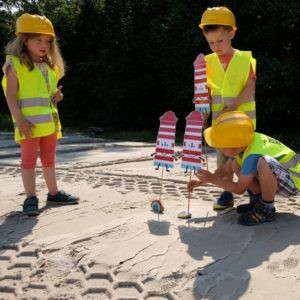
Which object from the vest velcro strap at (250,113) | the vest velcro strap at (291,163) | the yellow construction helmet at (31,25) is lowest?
the vest velcro strap at (291,163)

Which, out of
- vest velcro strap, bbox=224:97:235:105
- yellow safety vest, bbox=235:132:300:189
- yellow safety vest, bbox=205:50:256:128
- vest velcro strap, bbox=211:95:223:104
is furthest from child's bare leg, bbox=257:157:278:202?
vest velcro strap, bbox=211:95:223:104

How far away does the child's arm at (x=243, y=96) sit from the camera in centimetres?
353

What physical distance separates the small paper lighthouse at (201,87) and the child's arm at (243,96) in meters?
0.19

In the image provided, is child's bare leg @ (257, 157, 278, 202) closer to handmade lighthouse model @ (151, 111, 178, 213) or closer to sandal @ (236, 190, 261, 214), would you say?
sandal @ (236, 190, 261, 214)

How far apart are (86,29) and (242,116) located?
62.6ft

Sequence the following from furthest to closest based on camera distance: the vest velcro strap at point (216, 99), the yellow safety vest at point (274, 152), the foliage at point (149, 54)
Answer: the foliage at point (149, 54) → the vest velcro strap at point (216, 99) → the yellow safety vest at point (274, 152)

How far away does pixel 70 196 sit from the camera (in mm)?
3963

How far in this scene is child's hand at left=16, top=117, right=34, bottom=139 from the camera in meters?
3.56

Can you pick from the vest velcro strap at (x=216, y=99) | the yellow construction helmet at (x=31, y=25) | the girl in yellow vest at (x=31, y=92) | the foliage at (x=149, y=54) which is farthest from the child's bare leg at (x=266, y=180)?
the foliage at (x=149, y=54)

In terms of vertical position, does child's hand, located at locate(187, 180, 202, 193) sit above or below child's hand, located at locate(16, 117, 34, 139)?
below

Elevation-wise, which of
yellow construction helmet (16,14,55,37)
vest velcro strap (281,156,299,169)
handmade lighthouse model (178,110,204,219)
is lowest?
vest velcro strap (281,156,299,169)

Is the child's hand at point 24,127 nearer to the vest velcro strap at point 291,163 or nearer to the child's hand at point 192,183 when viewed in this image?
the child's hand at point 192,183

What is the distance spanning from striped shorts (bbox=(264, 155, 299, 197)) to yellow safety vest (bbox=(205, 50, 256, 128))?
1.65 feet

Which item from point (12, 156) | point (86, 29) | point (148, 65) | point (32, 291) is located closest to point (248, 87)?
point (32, 291)
